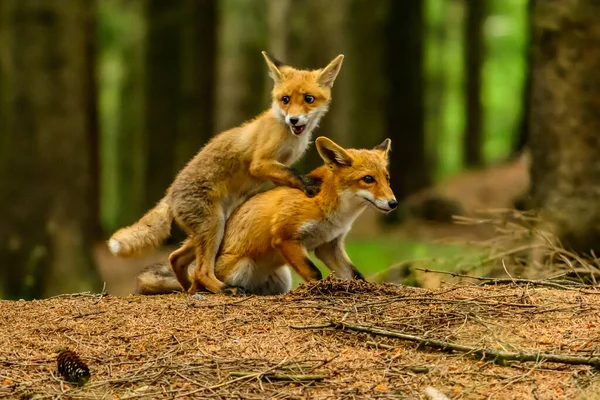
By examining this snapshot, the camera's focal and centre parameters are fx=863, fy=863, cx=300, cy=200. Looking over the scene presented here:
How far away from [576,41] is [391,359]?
20.9ft

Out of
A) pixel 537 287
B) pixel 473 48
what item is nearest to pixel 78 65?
pixel 537 287

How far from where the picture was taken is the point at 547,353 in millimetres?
5586

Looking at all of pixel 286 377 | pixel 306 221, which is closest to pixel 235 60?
pixel 306 221

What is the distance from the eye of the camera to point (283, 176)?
8.17 meters

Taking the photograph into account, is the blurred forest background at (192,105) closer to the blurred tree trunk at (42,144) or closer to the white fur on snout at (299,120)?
the blurred tree trunk at (42,144)

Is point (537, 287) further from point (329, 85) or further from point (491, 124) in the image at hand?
point (491, 124)

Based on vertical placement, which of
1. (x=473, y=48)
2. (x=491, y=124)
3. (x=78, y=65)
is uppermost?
(x=78, y=65)

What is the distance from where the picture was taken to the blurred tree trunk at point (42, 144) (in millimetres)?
13781

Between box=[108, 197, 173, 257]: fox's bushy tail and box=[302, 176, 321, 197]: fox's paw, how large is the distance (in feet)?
4.94

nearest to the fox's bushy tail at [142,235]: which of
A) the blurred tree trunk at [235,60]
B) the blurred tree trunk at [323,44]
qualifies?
the blurred tree trunk at [323,44]

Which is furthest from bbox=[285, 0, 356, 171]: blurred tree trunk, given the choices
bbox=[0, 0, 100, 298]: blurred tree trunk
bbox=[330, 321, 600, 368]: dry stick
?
bbox=[330, 321, 600, 368]: dry stick

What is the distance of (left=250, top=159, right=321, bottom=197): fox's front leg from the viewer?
800cm

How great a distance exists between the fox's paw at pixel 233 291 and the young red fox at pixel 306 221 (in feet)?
0.28

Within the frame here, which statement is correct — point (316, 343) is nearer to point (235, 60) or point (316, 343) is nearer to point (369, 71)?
point (235, 60)
